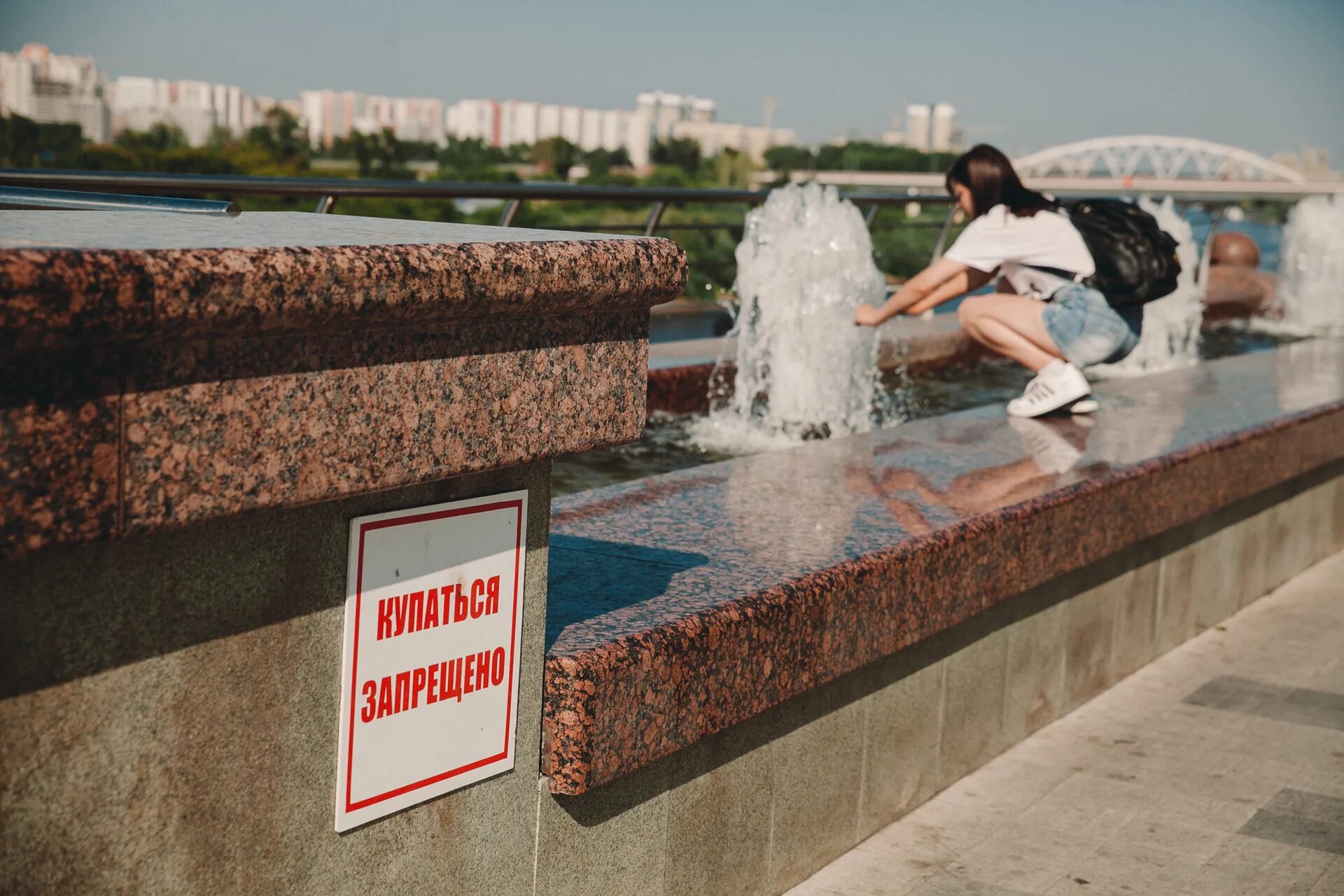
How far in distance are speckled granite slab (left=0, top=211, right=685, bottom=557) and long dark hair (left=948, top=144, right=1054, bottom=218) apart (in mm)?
4038

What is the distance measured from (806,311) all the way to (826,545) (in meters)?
4.43

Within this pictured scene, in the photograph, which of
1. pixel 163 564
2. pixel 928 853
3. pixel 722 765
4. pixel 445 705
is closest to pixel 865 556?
pixel 722 765

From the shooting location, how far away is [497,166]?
147 ft

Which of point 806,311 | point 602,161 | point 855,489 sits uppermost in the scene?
point 602,161

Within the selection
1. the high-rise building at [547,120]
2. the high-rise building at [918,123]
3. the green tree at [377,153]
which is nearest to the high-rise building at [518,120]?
the high-rise building at [547,120]

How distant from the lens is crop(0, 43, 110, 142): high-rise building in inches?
2660

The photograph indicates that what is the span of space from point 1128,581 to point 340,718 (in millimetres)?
3295

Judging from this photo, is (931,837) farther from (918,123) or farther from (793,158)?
(918,123)

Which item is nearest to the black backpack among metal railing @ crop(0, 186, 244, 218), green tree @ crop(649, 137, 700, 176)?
metal railing @ crop(0, 186, 244, 218)

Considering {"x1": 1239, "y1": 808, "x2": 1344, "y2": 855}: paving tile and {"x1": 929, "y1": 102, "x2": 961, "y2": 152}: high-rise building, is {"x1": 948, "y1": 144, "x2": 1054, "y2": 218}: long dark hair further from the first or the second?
{"x1": 929, "y1": 102, "x2": 961, "y2": 152}: high-rise building

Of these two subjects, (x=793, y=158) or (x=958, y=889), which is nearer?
(x=958, y=889)

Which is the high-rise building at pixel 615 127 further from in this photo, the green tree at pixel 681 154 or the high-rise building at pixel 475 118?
the green tree at pixel 681 154

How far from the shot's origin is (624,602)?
2693mm

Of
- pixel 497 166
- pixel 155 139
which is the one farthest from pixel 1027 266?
pixel 155 139
